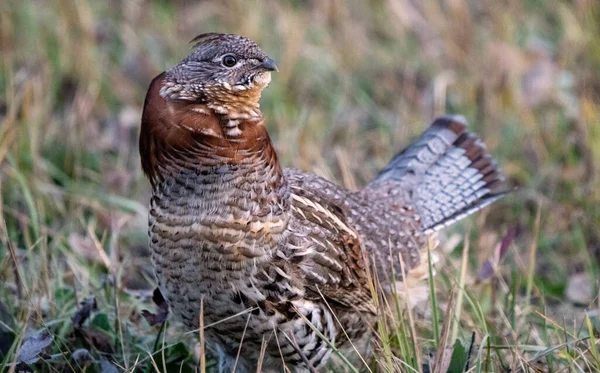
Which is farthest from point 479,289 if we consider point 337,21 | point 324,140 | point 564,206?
point 337,21

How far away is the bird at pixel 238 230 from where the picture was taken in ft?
11.1

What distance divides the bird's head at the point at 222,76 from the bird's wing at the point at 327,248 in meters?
0.49

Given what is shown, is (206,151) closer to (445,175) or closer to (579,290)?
(445,175)

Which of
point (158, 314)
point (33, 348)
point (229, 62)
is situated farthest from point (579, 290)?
point (33, 348)

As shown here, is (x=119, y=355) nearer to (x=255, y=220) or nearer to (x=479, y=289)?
(x=255, y=220)

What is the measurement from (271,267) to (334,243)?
0.41m

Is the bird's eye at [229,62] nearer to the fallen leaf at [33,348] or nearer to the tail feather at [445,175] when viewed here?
the fallen leaf at [33,348]

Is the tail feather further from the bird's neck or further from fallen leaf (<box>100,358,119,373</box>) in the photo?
fallen leaf (<box>100,358,119,373</box>)

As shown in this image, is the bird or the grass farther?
the grass

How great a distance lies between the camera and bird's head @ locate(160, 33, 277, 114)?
134 inches

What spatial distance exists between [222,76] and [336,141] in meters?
3.03

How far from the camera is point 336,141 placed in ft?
21.1

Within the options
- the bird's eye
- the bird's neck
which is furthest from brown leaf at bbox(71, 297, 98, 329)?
the bird's eye

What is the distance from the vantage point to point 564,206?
546 cm
